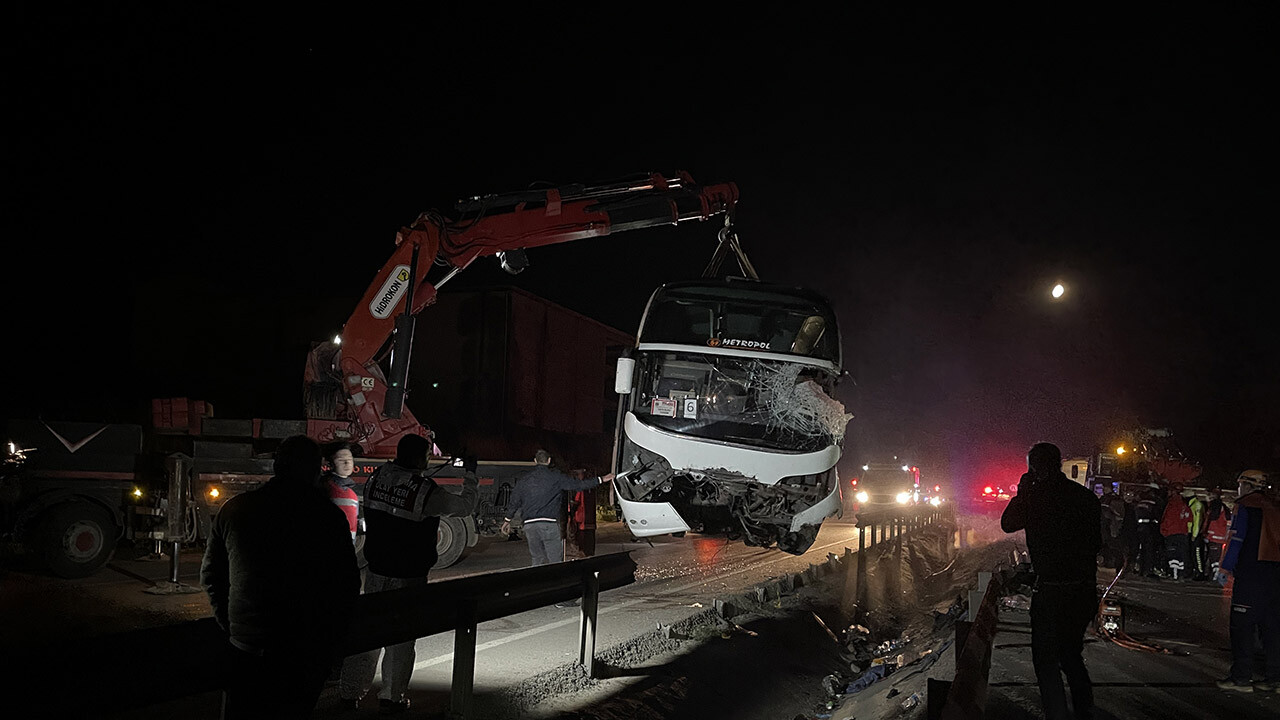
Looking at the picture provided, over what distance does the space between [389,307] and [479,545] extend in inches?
209

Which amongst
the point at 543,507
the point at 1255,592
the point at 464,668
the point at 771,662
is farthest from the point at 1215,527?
the point at 464,668

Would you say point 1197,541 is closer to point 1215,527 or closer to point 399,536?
point 1215,527

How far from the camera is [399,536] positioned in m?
5.01

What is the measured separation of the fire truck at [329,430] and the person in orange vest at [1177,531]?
854 cm

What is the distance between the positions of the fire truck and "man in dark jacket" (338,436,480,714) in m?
6.14

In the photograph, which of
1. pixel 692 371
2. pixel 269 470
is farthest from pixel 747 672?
pixel 269 470

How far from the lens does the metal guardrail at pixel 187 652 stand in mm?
2756

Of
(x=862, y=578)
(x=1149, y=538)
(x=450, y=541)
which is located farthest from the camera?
(x=1149, y=538)

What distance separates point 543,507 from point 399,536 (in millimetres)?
3607

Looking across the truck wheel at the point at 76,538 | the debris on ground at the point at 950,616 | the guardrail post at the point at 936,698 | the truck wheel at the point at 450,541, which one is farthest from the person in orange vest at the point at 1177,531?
the truck wheel at the point at 76,538

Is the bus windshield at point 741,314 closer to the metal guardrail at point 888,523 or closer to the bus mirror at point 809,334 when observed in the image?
the bus mirror at point 809,334

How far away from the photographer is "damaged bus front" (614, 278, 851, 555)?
8969 mm

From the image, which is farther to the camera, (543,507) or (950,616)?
(950,616)

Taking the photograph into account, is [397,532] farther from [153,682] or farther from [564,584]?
[153,682]
